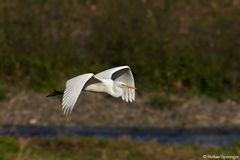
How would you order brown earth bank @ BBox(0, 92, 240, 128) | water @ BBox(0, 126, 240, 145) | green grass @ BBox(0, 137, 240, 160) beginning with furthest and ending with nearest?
brown earth bank @ BBox(0, 92, 240, 128) → water @ BBox(0, 126, 240, 145) → green grass @ BBox(0, 137, 240, 160)

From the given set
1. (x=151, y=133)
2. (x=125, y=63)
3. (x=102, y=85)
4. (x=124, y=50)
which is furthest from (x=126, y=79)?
(x=124, y=50)

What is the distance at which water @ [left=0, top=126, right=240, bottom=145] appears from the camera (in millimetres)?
15242

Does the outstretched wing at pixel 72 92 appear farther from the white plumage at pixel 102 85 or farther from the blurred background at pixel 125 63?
the blurred background at pixel 125 63

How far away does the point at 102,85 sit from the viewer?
897 centimetres

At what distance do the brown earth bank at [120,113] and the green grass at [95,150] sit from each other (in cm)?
409

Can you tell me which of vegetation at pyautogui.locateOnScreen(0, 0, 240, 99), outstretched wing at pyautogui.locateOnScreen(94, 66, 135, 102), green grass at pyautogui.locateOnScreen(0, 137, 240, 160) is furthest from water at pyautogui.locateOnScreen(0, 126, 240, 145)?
outstretched wing at pyautogui.locateOnScreen(94, 66, 135, 102)

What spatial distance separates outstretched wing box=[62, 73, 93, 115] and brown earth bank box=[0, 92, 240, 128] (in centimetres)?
786

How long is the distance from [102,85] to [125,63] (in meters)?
9.26

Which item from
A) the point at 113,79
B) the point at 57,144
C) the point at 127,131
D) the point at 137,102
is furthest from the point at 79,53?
the point at 113,79

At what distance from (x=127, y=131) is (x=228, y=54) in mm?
3292

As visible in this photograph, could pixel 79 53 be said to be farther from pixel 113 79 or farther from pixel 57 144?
pixel 113 79

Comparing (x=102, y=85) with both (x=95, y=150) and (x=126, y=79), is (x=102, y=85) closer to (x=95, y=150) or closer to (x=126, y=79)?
(x=126, y=79)

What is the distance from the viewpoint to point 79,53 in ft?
62.4

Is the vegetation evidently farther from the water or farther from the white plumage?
the white plumage
